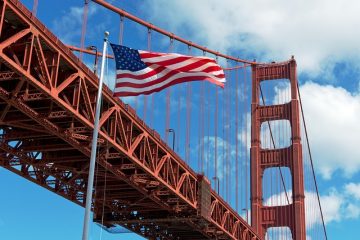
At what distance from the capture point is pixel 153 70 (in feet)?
87.1

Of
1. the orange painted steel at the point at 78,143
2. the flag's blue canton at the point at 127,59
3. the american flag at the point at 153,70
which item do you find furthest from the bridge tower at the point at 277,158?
the flag's blue canton at the point at 127,59

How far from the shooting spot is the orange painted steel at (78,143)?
24344 millimetres

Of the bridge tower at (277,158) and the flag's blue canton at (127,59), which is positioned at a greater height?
the bridge tower at (277,158)

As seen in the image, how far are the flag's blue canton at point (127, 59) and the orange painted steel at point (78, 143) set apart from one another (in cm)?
229

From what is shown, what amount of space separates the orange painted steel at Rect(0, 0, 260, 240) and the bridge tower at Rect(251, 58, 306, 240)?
1602cm

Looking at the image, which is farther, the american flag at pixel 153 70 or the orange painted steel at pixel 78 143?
the american flag at pixel 153 70

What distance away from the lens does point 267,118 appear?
69.8 m

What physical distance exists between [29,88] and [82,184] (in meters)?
13.0

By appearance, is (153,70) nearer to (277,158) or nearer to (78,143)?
(78,143)

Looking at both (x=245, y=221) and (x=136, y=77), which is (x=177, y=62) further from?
(x=245, y=221)

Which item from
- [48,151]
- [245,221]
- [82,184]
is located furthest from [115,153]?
[245,221]

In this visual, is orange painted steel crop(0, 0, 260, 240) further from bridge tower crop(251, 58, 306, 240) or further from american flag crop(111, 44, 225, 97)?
bridge tower crop(251, 58, 306, 240)

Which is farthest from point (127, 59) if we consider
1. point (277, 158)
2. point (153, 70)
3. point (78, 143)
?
point (277, 158)

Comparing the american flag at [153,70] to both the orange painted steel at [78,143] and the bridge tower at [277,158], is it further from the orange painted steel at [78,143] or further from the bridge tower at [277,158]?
the bridge tower at [277,158]
